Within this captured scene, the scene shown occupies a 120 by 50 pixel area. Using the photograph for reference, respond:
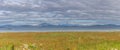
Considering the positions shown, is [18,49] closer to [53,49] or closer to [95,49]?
[53,49]

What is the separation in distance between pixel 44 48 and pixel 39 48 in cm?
43

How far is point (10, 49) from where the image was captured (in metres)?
12.7

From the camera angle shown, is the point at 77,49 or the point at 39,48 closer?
the point at 39,48

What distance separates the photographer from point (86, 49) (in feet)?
57.3

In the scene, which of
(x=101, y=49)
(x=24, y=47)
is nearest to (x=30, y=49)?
(x=24, y=47)

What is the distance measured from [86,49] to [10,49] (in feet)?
18.6

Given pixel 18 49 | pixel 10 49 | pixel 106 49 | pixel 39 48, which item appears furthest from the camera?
pixel 106 49

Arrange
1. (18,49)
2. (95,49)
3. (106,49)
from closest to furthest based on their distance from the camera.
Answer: (18,49)
(106,49)
(95,49)

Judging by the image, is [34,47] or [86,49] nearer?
[34,47]

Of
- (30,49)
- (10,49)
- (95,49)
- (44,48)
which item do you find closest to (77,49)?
(95,49)

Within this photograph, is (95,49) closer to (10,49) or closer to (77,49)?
(77,49)

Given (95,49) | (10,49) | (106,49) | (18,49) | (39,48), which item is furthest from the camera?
(95,49)

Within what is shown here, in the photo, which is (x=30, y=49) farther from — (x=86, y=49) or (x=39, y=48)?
(x=86, y=49)

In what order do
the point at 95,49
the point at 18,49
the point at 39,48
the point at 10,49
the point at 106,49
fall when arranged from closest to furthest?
1. the point at 10,49
2. the point at 18,49
3. the point at 39,48
4. the point at 106,49
5. the point at 95,49
